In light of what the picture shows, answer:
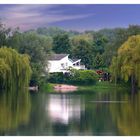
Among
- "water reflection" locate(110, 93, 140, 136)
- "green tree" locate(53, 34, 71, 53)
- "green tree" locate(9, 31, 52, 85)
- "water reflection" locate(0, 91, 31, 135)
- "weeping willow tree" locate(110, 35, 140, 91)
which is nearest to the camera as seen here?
"water reflection" locate(110, 93, 140, 136)

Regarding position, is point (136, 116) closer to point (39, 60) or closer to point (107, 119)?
point (107, 119)

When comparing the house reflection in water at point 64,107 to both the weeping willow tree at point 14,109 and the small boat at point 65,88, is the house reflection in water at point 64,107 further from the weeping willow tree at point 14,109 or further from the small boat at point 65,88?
the weeping willow tree at point 14,109

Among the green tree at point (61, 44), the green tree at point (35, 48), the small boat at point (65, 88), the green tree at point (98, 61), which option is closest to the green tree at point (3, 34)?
the green tree at point (35, 48)

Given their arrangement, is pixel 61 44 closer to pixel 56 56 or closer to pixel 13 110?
pixel 56 56

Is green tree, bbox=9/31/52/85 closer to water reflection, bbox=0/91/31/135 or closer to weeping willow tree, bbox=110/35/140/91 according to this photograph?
water reflection, bbox=0/91/31/135

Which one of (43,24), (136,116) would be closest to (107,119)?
(136,116)

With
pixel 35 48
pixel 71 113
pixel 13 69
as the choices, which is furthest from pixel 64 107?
pixel 13 69

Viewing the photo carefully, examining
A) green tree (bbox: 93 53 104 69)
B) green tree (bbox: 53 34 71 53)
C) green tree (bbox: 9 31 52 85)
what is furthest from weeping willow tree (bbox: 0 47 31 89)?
green tree (bbox: 93 53 104 69)
